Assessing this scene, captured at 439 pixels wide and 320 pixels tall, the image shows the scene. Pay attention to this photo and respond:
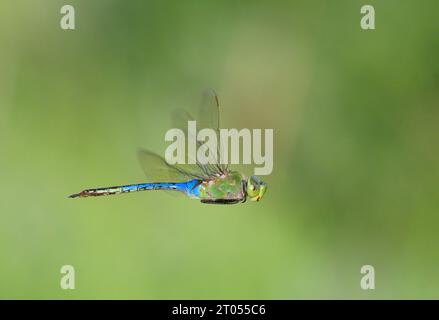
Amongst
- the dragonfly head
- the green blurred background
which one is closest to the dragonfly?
the dragonfly head

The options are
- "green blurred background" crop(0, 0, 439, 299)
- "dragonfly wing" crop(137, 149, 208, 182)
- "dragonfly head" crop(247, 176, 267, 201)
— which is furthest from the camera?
"green blurred background" crop(0, 0, 439, 299)

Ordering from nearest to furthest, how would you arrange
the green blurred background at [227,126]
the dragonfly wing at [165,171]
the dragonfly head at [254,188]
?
the dragonfly head at [254,188] → the dragonfly wing at [165,171] → the green blurred background at [227,126]

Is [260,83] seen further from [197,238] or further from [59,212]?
[59,212]

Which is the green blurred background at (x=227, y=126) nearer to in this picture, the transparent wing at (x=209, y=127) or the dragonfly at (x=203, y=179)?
the dragonfly at (x=203, y=179)

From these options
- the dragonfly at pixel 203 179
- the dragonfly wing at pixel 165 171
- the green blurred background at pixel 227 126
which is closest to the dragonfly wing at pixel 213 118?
the dragonfly at pixel 203 179

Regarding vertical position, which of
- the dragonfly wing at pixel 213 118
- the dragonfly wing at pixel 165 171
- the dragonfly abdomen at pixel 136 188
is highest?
the dragonfly wing at pixel 213 118

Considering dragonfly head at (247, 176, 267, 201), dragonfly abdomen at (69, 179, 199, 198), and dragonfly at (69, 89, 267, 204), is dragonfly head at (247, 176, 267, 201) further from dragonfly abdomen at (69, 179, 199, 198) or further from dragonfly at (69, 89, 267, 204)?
dragonfly abdomen at (69, 179, 199, 198)

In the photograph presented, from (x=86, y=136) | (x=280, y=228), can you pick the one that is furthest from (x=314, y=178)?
(x=86, y=136)

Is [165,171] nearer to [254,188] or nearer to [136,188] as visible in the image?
[136,188]

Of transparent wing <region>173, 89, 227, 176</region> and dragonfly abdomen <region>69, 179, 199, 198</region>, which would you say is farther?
dragonfly abdomen <region>69, 179, 199, 198</region>

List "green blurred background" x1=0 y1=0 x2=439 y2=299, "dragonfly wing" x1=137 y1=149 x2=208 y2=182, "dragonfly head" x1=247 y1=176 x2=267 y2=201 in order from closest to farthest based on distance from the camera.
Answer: "dragonfly head" x1=247 y1=176 x2=267 y2=201 < "dragonfly wing" x1=137 y1=149 x2=208 y2=182 < "green blurred background" x1=0 y1=0 x2=439 y2=299
